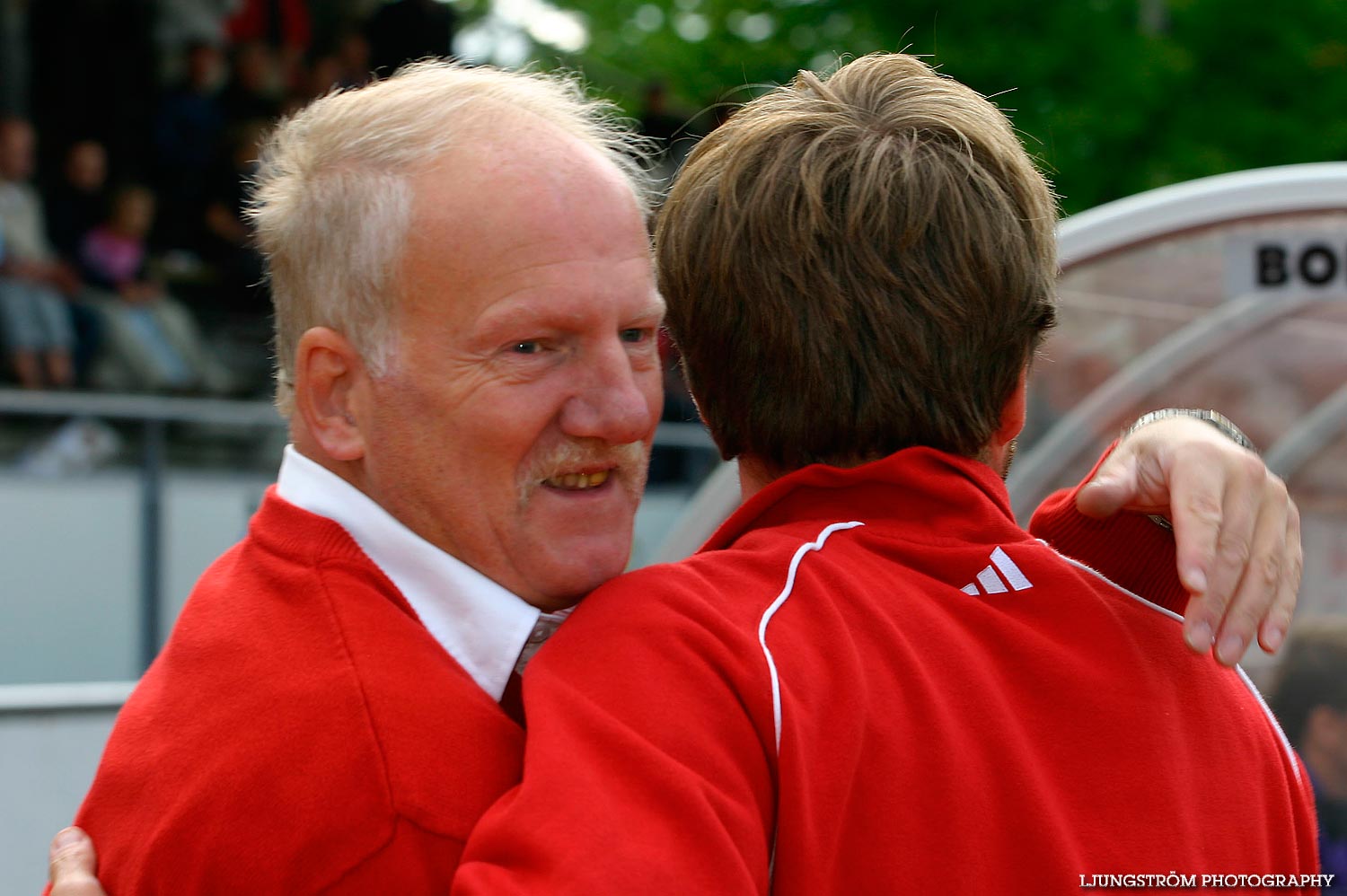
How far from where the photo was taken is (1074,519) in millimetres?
1878

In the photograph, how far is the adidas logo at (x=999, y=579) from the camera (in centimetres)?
164

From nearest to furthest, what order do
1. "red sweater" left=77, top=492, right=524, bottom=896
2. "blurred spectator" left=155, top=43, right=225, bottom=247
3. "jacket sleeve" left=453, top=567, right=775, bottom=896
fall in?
"jacket sleeve" left=453, top=567, right=775, bottom=896 < "red sweater" left=77, top=492, right=524, bottom=896 < "blurred spectator" left=155, top=43, right=225, bottom=247

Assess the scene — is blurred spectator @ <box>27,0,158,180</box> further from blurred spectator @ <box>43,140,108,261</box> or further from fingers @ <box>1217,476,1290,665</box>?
fingers @ <box>1217,476,1290,665</box>

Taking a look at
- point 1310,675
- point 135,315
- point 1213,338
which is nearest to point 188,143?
point 135,315

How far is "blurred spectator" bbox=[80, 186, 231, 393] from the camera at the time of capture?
756 centimetres

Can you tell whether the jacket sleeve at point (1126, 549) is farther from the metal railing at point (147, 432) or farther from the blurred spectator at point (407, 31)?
→ the blurred spectator at point (407, 31)

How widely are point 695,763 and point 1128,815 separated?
494mm

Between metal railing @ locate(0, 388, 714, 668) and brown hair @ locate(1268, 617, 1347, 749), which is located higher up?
brown hair @ locate(1268, 617, 1347, 749)

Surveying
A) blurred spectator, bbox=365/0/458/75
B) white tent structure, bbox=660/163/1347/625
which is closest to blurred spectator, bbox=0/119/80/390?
blurred spectator, bbox=365/0/458/75

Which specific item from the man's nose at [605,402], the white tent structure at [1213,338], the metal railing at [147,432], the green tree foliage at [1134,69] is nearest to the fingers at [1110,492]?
the man's nose at [605,402]

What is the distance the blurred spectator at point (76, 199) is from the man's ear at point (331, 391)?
6.31 metres

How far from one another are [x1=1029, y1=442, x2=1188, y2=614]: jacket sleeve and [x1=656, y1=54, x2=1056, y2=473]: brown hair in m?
0.18

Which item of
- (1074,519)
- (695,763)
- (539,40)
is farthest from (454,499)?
(539,40)

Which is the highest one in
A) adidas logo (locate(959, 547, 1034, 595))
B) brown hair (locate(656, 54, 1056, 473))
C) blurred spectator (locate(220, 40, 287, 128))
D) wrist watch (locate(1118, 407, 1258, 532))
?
brown hair (locate(656, 54, 1056, 473))
